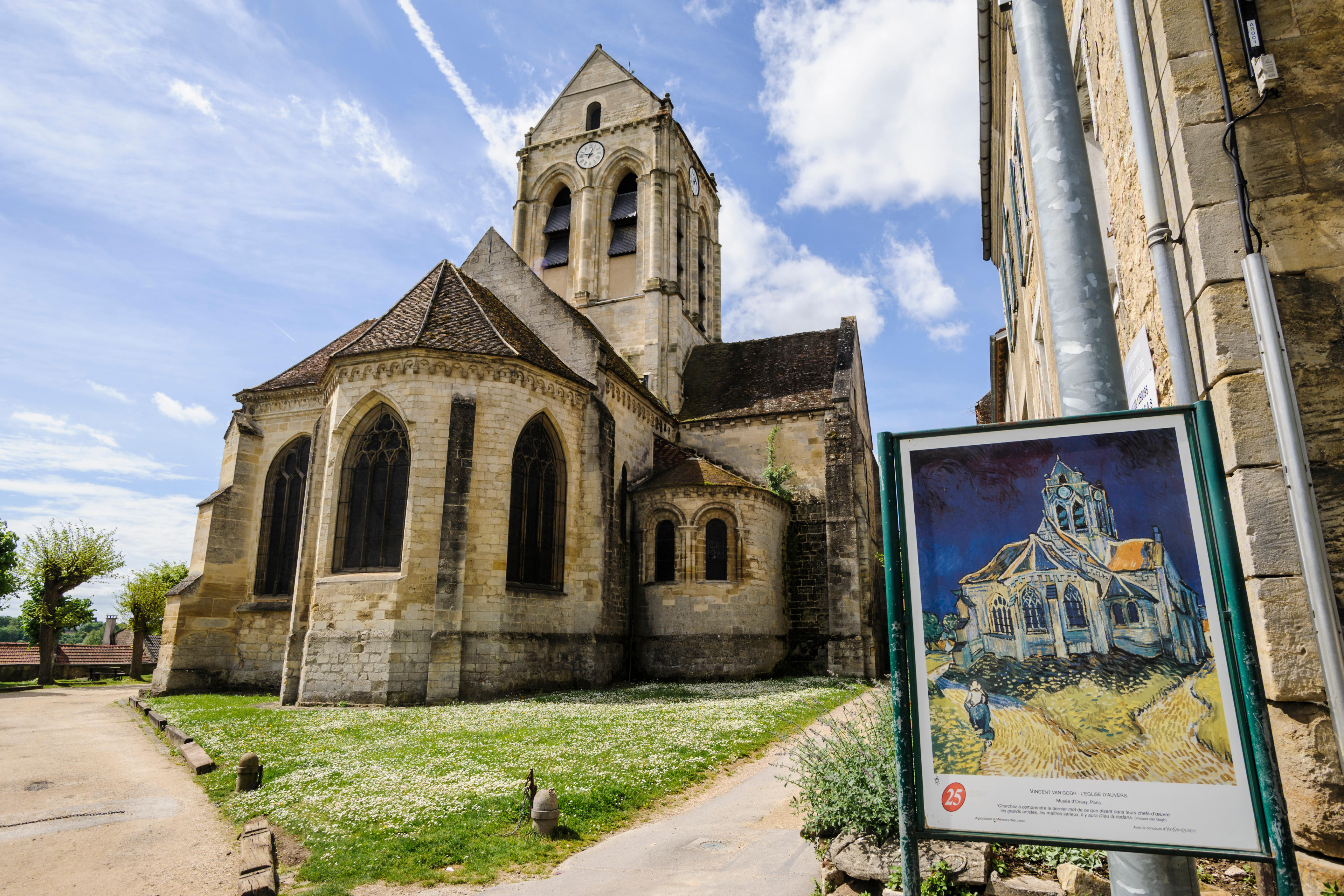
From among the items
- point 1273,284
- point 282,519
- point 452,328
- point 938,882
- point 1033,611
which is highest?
point 452,328

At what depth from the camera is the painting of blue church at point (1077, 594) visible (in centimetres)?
255

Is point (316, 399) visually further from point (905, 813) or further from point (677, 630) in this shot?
point (905, 813)

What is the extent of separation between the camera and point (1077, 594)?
8.71ft

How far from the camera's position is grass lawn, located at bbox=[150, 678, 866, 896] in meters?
5.65

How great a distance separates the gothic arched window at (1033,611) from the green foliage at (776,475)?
18189 mm

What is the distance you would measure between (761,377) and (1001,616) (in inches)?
878

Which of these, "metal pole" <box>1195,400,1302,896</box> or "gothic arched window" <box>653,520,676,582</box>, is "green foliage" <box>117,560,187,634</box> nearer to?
"gothic arched window" <box>653,520,676,582</box>

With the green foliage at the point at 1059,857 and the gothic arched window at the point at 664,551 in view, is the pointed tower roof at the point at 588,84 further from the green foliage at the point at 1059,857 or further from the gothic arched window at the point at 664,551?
the green foliage at the point at 1059,857

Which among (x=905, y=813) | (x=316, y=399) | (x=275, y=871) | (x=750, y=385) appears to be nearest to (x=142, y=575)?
(x=316, y=399)

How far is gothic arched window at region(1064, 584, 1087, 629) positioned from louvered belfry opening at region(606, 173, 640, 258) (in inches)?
1012

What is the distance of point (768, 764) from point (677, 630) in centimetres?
987

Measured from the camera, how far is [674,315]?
85.1 feet

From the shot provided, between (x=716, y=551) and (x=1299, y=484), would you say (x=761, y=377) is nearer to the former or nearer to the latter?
(x=716, y=551)

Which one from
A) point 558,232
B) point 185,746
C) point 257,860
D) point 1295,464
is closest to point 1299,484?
point 1295,464
